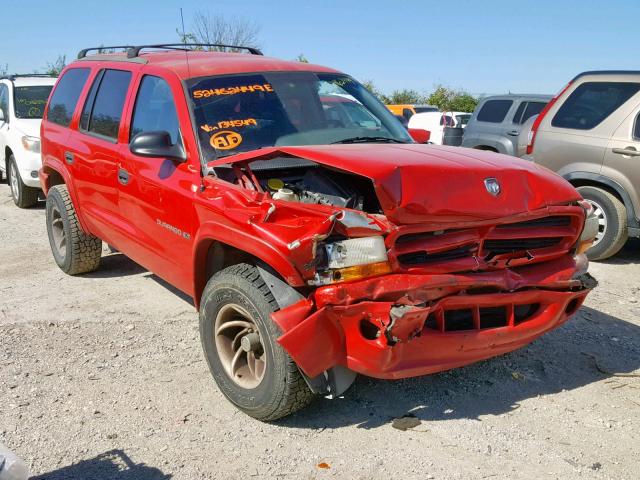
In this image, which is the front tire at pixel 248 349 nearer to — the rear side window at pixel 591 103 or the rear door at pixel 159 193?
the rear door at pixel 159 193

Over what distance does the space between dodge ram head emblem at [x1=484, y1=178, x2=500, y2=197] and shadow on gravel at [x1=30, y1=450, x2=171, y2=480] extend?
208 cm

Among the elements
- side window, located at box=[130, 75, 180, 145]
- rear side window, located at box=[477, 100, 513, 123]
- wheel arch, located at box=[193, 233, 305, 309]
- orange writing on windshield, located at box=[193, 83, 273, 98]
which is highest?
orange writing on windshield, located at box=[193, 83, 273, 98]

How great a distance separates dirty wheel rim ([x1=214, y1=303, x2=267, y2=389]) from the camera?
327 cm

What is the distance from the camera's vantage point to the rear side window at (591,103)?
676cm

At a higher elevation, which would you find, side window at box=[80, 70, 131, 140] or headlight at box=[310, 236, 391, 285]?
side window at box=[80, 70, 131, 140]

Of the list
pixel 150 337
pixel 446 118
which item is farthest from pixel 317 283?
pixel 446 118

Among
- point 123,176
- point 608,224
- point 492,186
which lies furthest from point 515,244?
point 608,224

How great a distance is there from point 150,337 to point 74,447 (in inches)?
55.7

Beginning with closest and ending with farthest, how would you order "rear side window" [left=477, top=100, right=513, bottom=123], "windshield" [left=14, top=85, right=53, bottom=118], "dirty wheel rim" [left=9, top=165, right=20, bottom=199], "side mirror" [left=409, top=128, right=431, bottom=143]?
"side mirror" [left=409, top=128, right=431, bottom=143] < "dirty wheel rim" [left=9, top=165, right=20, bottom=199] < "windshield" [left=14, top=85, right=53, bottom=118] < "rear side window" [left=477, top=100, right=513, bottom=123]

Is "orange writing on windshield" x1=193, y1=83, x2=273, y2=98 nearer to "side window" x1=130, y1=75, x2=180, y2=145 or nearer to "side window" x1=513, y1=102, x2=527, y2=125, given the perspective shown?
"side window" x1=130, y1=75, x2=180, y2=145

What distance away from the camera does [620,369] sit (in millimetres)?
4027

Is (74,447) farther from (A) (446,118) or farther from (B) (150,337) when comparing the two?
(A) (446,118)

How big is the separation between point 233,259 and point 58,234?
10.3 feet

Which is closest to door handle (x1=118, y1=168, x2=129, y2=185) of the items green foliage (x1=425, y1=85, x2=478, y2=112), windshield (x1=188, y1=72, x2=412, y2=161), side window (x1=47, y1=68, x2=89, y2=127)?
windshield (x1=188, y1=72, x2=412, y2=161)
